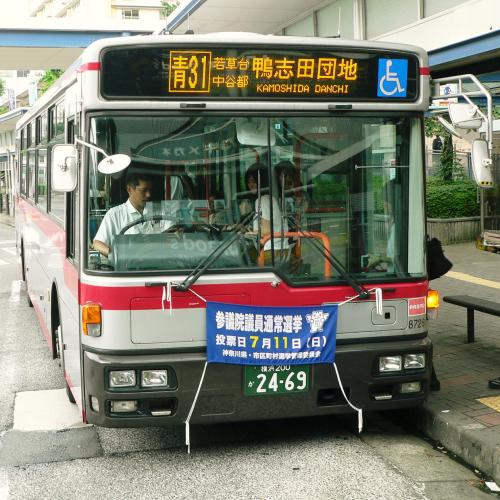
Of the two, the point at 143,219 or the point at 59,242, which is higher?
the point at 143,219

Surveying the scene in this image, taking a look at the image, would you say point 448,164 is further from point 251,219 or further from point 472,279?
point 251,219

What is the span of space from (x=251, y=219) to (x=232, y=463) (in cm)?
167

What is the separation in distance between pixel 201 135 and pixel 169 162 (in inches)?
11.0

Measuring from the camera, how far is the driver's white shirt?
519cm

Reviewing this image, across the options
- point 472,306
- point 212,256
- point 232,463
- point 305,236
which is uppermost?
point 305,236

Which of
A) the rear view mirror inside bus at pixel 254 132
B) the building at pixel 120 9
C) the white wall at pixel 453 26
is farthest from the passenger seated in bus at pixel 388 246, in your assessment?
the building at pixel 120 9

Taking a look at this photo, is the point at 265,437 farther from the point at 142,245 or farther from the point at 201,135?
the point at 201,135

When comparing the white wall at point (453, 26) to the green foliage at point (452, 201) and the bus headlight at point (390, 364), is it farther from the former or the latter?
the bus headlight at point (390, 364)

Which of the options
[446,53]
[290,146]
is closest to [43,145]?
[290,146]

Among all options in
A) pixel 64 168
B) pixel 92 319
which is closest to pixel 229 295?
pixel 92 319

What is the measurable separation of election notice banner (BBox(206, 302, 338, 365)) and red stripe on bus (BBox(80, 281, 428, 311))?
0.05 meters

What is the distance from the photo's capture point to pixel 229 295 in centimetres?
530

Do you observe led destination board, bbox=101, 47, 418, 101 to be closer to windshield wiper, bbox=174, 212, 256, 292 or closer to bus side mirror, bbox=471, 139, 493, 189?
bus side mirror, bbox=471, 139, 493, 189

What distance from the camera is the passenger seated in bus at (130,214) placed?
5.18 metres
